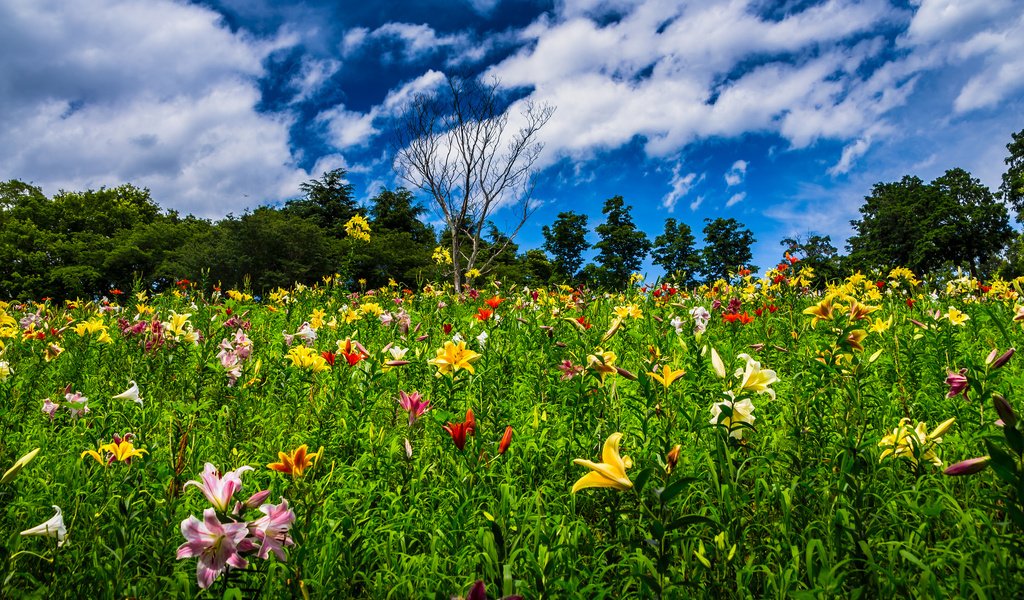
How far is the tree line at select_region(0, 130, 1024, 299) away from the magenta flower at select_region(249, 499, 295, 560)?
61.5 feet

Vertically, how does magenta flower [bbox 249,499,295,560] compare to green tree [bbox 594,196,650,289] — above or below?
below

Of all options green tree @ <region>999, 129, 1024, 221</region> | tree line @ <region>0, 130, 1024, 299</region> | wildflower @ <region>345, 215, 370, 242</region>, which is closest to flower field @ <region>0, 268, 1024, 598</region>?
wildflower @ <region>345, 215, 370, 242</region>

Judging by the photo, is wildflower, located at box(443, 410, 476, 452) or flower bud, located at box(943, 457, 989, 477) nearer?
flower bud, located at box(943, 457, 989, 477)

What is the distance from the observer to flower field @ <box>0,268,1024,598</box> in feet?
4.24

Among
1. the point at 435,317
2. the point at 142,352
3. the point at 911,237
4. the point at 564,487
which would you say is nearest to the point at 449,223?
the point at 435,317

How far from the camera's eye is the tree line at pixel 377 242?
27453 millimetres

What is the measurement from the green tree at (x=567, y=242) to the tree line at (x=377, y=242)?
10cm

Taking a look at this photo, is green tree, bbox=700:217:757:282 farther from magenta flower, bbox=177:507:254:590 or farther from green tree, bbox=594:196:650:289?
magenta flower, bbox=177:507:254:590

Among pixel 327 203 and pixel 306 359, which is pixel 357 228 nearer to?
pixel 306 359

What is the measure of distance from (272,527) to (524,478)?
4.31 ft

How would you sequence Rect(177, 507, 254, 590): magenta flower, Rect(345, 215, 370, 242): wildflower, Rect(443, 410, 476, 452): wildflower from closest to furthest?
Rect(177, 507, 254, 590): magenta flower, Rect(443, 410, 476, 452): wildflower, Rect(345, 215, 370, 242): wildflower

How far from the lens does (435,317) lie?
5.60 meters

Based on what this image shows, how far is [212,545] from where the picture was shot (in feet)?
3.43

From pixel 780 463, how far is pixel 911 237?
168 feet
